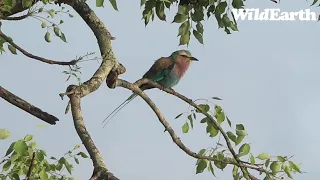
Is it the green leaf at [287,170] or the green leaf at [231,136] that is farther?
the green leaf at [231,136]

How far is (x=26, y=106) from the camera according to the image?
10.7 feet

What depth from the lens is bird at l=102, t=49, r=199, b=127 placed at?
5.79 metres

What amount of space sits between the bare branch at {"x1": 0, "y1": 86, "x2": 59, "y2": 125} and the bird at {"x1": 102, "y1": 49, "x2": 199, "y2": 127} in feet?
7.70

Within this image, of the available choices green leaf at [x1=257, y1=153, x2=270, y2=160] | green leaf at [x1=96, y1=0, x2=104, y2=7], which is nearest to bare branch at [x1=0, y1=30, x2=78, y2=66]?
green leaf at [x1=96, y1=0, x2=104, y2=7]

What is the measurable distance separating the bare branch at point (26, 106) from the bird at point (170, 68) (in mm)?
2347

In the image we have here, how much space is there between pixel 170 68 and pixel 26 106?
9.19 ft

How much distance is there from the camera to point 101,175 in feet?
8.87

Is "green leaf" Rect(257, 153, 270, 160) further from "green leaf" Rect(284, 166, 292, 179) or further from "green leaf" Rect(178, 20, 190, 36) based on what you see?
"green leaf" Rect(178, 20, 190, 36)

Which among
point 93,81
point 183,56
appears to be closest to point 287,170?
point 93,81

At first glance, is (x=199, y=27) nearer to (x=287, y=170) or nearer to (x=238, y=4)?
(x=238, y=4)

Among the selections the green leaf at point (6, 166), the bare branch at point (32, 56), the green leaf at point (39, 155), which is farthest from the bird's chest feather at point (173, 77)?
the green leaf at point (39, 155)

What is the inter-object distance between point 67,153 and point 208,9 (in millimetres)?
1117

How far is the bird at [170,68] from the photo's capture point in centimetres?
579

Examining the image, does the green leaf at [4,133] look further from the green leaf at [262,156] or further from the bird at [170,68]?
the bird at [170,68]
